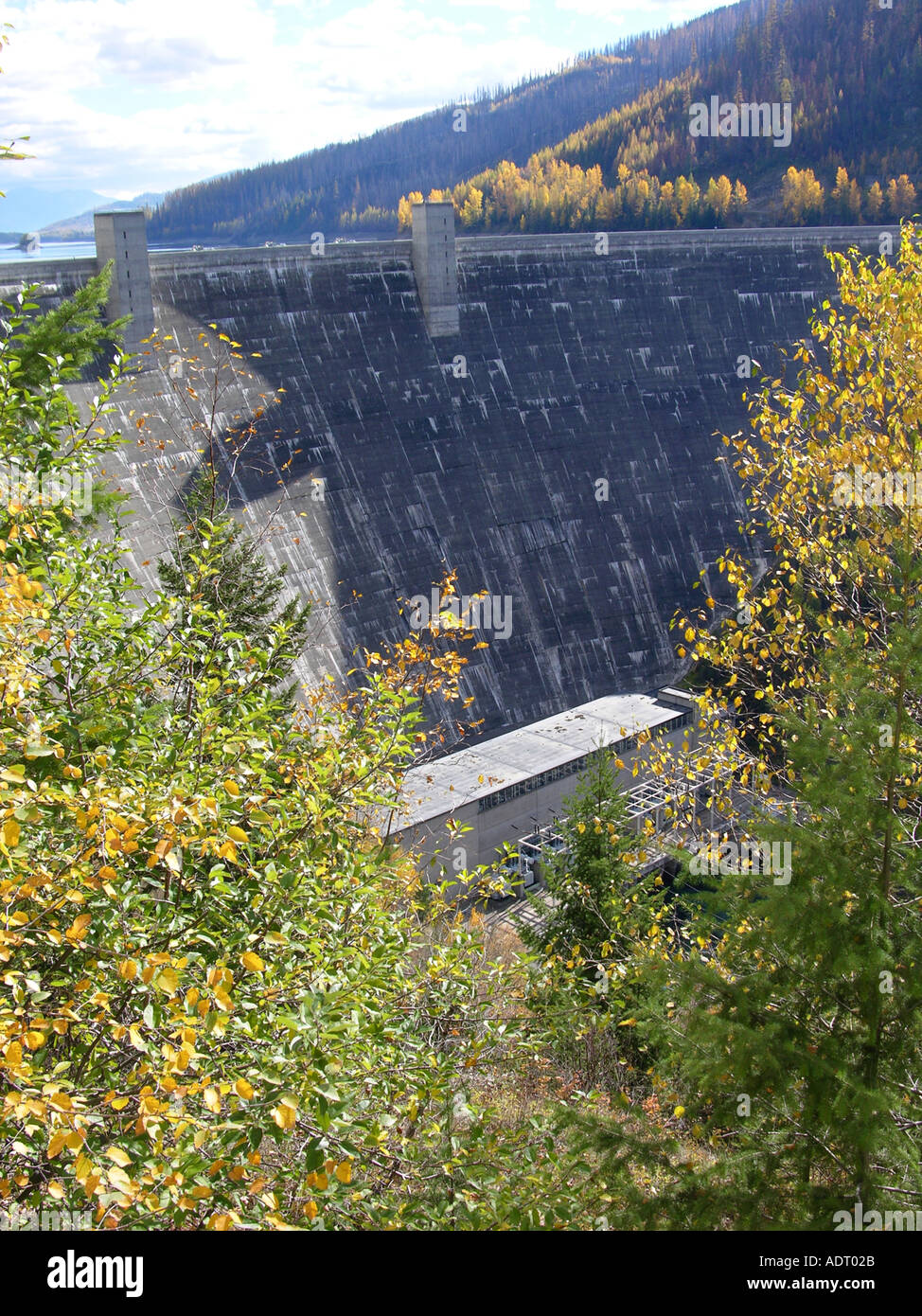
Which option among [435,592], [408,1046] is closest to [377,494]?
[435,592]

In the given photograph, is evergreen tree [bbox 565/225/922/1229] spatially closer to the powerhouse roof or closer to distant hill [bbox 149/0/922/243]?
the powerhouse roof

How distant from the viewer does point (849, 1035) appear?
648 centimetres

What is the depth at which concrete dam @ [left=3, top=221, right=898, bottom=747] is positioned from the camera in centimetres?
2692

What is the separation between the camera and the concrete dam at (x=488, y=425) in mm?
26922

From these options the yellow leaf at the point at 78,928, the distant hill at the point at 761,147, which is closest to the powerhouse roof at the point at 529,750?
the yellow leaf at the point at 78,928

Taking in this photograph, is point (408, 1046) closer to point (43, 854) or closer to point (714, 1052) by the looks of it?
point (714, 1052)

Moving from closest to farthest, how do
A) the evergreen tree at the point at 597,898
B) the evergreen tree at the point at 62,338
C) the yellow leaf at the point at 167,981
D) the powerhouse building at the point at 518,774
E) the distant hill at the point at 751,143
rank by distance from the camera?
the yellow leaf at the point at 167,981 → the evergreen tree at the point at 62,338 → the evergreen tree at the point at 597,898 → the powerhouse building at the point at 518,774 → the distant hill at the point at 751,143

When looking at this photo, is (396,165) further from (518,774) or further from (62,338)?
(62,338)

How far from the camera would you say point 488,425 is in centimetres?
3266

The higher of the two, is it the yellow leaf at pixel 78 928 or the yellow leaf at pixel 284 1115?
the yellow leaf at pixel 78 928

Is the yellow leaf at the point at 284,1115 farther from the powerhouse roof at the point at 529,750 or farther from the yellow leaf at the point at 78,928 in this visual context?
the powerhouse roof at the point at 529,750

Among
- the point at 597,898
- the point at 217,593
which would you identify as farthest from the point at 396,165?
the point at 217,593

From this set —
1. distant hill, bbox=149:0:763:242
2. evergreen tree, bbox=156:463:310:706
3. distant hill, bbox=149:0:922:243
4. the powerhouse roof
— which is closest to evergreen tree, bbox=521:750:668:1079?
the powerhouse roof

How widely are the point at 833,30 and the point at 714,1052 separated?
460 feet
